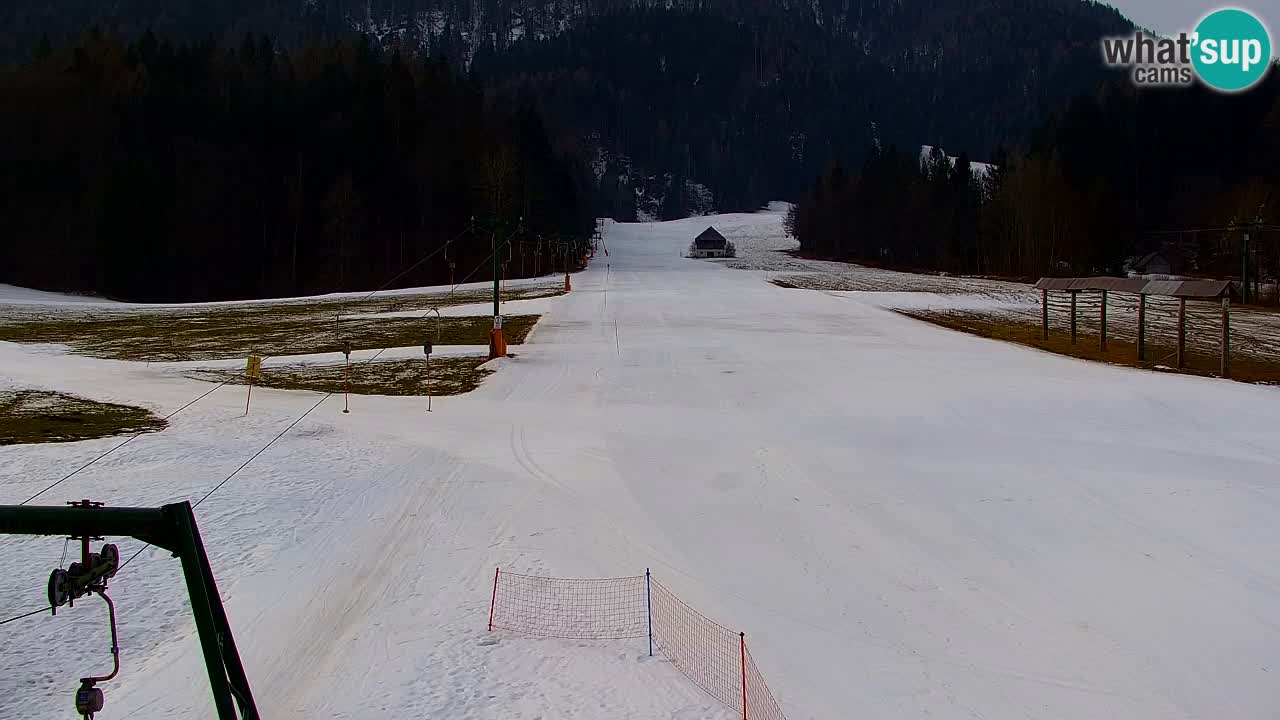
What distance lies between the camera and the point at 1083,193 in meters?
97.7

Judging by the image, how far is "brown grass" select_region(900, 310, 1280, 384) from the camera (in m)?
32.9

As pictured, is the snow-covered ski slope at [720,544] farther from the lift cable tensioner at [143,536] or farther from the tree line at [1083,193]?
the tree line at [1083,193]

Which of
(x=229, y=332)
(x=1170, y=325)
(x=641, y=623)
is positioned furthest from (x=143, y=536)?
(x=1170, y=325)

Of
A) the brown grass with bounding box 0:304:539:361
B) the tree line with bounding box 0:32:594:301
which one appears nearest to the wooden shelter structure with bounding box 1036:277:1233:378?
the brown grass with bounding box 0:304:539:361

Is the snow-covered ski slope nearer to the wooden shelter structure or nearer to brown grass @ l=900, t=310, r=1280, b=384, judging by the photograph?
the wooden shelter structure

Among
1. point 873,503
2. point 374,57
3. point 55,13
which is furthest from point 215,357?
point 55,13

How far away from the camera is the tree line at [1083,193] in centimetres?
9188

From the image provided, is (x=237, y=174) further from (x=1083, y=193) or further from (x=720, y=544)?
(x=1083, y=193)

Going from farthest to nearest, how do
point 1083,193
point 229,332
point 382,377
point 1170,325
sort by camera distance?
point 1083,193, point 1170,325, point 229,332, point 382,377

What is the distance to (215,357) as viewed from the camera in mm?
34750

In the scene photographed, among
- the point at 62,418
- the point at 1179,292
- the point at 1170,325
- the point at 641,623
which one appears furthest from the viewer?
the point at 1170,325

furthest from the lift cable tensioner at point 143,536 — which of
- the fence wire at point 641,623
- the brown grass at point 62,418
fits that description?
the brown grass at point 62,418

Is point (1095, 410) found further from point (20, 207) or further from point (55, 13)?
point (55, 13)

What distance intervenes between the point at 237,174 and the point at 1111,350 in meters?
77.3
